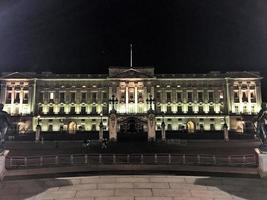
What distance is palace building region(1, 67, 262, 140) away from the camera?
81625mm

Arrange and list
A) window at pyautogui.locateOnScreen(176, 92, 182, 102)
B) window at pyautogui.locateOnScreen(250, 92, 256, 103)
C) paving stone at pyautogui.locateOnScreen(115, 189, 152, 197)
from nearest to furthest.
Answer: paving stone at pyautogui.locateOnScreen(115, 189, 152, 197)
window at pyautogui.locateOnScreen(176, 92, 182, 102)
window at pyautogui.locateOnScreen(250, 92, 256, 103)

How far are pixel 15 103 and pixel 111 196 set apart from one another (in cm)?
7973

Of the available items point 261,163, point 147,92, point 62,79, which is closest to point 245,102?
point 147,92

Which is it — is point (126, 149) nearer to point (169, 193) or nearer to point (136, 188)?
point (136, 188)

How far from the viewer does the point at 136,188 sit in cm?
1038

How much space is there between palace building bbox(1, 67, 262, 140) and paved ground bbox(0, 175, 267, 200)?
68.9 meters

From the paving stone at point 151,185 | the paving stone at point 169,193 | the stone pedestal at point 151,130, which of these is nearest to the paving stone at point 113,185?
the paving stone at point 151,185

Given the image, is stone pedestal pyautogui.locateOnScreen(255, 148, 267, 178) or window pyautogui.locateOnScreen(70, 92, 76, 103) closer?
stone pedestal pyautogui.locateOnScreen(255, 148, 267, 178)

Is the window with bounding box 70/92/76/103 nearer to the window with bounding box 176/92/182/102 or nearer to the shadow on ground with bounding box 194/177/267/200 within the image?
the window with bounding box 176/92/182/102

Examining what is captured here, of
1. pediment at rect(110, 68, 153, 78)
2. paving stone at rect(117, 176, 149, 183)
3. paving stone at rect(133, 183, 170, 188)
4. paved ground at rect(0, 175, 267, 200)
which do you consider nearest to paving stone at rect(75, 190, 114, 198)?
paved ground at rect(0, 175, 267, 200)

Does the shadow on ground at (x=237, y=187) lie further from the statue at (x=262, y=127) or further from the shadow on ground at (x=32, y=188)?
the shadow on ground at (x=32, y=188)

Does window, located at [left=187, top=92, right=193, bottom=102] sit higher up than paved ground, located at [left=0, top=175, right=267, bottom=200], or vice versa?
window, located at [left=187, top=92, right=193, bottom=102]

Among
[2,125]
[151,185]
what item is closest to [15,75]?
→ [2,125]

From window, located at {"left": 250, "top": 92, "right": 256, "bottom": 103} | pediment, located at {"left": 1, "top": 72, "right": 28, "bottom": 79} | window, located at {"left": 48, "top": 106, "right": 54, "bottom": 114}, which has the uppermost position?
pediment, located at {"left": 1, "top": 72, "right": 28, "bottom": 79}
